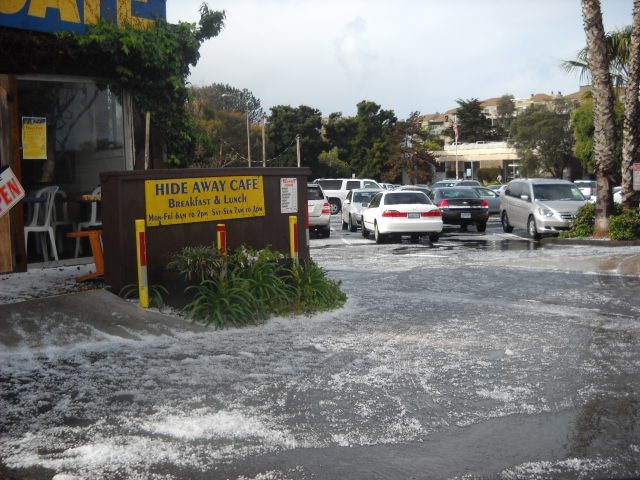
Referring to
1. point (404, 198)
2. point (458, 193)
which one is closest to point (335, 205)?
point (458, 193)

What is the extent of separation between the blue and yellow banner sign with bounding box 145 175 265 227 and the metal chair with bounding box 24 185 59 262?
124 inches

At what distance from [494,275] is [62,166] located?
7.93m

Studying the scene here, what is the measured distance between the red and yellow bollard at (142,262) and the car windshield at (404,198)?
13069 millimetres

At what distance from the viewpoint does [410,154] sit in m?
75.6

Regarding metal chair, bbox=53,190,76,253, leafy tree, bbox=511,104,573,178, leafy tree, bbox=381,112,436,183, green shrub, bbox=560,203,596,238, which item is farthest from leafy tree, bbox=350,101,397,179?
metal chair, bbox=53,190,76,253

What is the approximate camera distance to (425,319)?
389 inches

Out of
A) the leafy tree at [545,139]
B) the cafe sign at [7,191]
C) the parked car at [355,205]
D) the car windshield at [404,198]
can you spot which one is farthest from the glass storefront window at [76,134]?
the leafy tree at [545,139]

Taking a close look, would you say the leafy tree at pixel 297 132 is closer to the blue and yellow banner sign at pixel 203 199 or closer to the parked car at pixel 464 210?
the parked car at pixel 464 210

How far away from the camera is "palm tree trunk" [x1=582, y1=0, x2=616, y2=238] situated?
66.0 feet

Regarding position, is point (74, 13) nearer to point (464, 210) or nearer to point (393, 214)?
point (393, 214)

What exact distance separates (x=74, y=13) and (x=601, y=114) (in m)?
13.7

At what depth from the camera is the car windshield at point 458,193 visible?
26.7 metres

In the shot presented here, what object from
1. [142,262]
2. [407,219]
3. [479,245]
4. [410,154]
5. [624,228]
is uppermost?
[410,154]

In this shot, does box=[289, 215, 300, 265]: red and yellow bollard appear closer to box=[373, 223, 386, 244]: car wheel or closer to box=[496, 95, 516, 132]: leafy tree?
box=[373, 223, 386, 244]: car wheel
